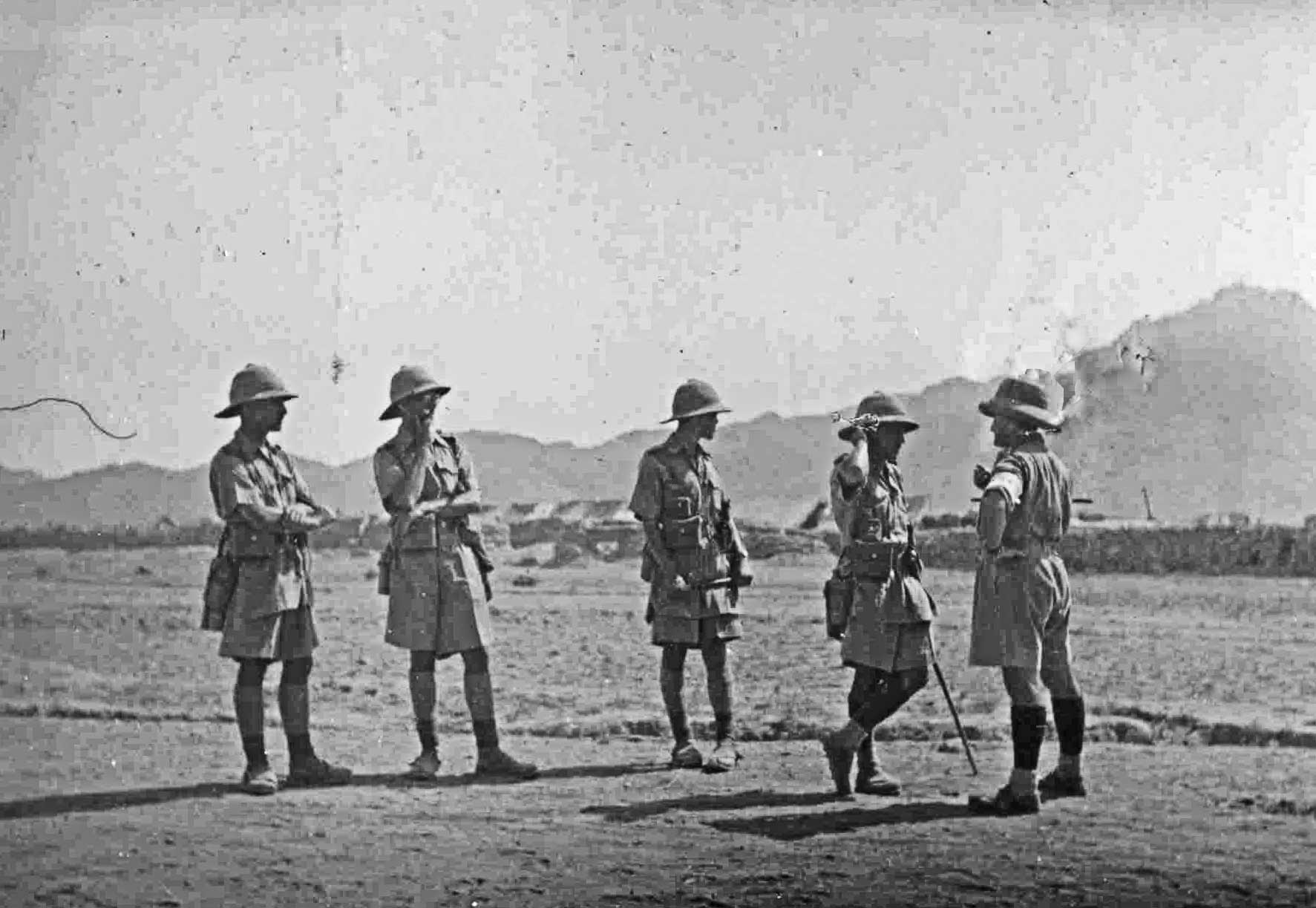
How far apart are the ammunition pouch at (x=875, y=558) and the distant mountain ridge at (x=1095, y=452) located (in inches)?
204

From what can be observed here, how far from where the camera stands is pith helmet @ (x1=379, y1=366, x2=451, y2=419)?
30.4ft

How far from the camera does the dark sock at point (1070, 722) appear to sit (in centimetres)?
869

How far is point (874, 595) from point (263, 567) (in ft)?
10.4

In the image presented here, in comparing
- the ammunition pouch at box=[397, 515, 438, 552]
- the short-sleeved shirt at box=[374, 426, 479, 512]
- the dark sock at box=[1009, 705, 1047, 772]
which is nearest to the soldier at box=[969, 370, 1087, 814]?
the dark sock at box=[1009, 705, 1047, 772]

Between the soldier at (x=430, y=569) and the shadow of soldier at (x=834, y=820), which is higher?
the soldier at (x=430, y=569)

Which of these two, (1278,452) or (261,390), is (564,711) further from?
(1278,452)

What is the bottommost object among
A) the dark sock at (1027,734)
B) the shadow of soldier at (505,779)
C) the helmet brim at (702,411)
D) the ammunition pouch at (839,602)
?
the shadow of soldier at (505,779)

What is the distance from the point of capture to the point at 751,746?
10656 millimetres

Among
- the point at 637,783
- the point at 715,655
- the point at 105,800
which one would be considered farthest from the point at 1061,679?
the point at 105,800

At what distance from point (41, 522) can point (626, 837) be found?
10.8 metres

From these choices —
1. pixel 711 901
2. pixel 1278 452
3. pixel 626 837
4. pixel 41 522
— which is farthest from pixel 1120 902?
pixel 41 522

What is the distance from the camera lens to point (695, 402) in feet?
31.9

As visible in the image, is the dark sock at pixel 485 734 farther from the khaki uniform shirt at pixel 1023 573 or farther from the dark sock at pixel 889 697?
the khaki uniform shirt at pixel 1023 573

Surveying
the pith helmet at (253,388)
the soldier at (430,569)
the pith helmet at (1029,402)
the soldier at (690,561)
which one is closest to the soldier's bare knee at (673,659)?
the soldier at (690,561)
